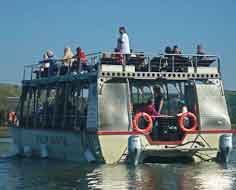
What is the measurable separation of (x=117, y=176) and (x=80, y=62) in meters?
6.09

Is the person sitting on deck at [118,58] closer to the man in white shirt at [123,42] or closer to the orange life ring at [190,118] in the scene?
the man in white shirt at [123,42]

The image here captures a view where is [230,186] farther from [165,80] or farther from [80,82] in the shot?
[80,82]

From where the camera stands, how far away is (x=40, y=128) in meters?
28.2

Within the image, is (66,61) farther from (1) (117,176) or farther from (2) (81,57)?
(1) (117,176)

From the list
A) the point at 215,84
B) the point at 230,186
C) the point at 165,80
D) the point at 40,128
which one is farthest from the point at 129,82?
the point at 230,186

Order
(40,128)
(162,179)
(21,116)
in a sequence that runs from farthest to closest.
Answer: (21,116) → (40,128) → (162,179)

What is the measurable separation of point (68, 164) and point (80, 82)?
2.92 m

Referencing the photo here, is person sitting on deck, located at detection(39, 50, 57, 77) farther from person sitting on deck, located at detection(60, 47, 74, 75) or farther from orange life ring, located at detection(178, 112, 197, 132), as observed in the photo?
orange life ring, located at detection(178, 112, 197, 132)

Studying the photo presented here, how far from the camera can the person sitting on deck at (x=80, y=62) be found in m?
25.4

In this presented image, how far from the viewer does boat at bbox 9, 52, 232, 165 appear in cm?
2334

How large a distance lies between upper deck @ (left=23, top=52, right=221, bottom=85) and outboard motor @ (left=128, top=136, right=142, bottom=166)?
7.05 feet

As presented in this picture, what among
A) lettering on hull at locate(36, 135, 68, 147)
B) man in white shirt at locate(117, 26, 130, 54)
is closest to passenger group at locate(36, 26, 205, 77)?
man in white shirt at locate(117, 26, 130, 54)

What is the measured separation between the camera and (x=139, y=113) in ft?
78.2

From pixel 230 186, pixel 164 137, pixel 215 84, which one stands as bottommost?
pixel 230 186
